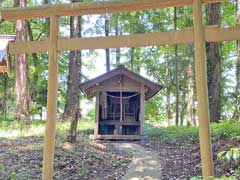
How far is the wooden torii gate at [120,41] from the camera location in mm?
5012

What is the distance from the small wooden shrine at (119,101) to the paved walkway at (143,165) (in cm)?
261

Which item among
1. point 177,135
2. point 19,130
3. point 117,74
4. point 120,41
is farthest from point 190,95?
point 120,41

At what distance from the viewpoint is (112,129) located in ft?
47.5

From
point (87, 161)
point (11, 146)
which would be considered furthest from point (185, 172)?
point (11, 146)

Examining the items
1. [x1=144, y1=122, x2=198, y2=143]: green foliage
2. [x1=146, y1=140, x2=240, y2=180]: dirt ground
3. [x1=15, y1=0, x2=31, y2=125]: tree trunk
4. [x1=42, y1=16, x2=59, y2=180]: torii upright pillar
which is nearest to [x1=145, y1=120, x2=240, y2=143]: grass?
[x1=144, y1=122, x2=198, y2=143]: green foliage

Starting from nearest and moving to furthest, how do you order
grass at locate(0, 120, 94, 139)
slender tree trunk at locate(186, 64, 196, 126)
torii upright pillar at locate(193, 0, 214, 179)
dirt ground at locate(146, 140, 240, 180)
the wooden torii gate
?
torii upright pillar at locate(193, 0, 214, 179), the wooden torii gate, dirt ground at locate(146, 140, 240, 180), grass at locate(0, 120, 94, 139), slender tree trunk at locate(186, 64, 196, 126)

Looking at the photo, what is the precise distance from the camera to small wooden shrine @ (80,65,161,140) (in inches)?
526

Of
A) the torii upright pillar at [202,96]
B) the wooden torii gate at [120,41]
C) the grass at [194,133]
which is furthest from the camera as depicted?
the grass at [194,133]

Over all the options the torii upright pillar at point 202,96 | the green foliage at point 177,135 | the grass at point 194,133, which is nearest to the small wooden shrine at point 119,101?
the green foliage at point 177,135

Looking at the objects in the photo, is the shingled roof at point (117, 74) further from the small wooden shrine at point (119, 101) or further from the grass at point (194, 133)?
the grass at point (194, 133)

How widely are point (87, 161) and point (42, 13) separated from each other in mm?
3776

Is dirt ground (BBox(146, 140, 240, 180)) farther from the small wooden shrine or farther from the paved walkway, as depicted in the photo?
the small wooden shrine

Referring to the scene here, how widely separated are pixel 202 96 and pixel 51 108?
88.2 inches

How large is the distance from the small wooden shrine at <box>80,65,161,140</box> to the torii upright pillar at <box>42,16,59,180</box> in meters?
7.39
